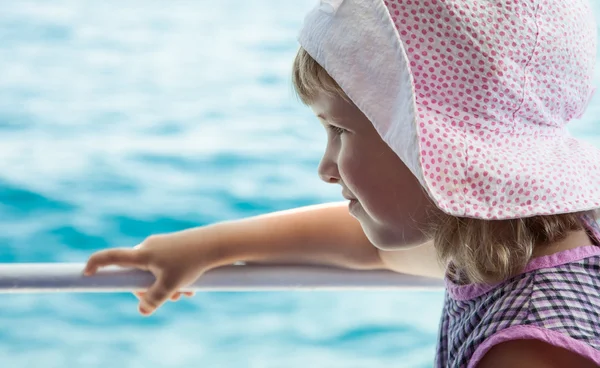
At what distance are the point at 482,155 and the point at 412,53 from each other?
12 centimetres

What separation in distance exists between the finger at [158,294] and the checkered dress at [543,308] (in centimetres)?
36

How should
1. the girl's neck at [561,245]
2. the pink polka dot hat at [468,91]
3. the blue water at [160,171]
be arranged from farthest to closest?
1. the blue water at [160,171]
2. the girl's neck at [561,245]
3. the pink polka dot hat at [468,91]

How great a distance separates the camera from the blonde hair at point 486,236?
0.84 m

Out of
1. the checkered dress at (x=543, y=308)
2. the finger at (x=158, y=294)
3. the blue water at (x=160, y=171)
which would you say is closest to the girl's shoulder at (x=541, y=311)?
the checkered dress at (x=543, y=308)

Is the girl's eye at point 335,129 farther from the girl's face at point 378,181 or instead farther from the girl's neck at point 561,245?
the girl's neck at point 561,245

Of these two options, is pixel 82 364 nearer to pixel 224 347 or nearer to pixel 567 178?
pixel 224 347

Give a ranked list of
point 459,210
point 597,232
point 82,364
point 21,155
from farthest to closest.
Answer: point 21,155 → point 82,364 → point 597,232 → point 459,210

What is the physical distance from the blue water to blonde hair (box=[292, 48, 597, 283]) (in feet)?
6.88

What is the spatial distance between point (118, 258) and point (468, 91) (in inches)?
18.9

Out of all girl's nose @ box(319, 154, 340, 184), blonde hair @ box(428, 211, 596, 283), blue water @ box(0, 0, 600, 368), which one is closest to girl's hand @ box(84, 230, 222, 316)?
girl's nose @ box(319, 154, 340, 184)

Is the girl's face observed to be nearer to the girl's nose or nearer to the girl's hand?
the girl's nose

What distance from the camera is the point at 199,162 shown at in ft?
11.9

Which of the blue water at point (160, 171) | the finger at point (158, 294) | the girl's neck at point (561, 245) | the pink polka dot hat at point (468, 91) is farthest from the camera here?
the blue water at point (160, 171)

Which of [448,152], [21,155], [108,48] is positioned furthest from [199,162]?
[448,152]
